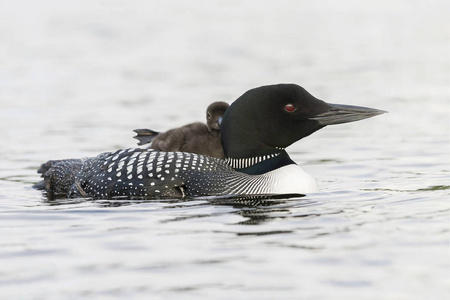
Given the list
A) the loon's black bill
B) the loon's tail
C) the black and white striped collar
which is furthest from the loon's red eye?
the loon's tail

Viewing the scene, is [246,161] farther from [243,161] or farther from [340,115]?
[340,115]

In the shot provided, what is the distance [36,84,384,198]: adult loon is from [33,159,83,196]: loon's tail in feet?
0.78

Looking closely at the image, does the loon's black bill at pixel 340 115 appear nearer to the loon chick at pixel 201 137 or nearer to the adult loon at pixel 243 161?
the adult loon at pixel 243 161

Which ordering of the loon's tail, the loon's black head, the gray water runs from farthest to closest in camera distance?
1. the loon's tail
2. the loon's black head
3. the gray water

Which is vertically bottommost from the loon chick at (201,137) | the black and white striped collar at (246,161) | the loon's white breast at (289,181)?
the loon's white breast at (289,181)

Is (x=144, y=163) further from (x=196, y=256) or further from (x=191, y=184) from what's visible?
(x=196, y=256)

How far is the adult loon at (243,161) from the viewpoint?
6531mm

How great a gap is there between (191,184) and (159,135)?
145 cm

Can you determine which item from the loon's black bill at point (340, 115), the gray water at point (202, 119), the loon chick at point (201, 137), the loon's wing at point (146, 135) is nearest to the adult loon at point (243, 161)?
the loon's black bill at point (340, 115)

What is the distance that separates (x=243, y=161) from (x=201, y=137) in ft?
3.10

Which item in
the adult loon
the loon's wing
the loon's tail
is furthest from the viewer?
the loon's wing

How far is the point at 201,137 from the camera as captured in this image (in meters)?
7.69

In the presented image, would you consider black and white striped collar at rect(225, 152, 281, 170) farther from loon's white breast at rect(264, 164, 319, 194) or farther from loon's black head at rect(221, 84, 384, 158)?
loon's white breast at rect(264, 164, 319, 194)

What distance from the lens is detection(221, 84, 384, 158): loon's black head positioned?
6.69m
